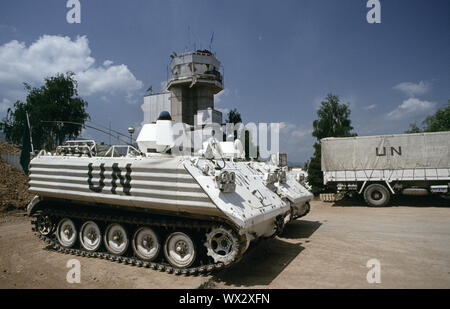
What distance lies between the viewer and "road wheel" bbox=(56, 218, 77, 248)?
7.33 meters

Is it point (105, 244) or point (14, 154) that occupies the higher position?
point (14, 154)

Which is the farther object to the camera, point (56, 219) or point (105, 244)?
point (56, 219)

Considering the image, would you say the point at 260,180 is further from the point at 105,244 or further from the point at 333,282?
the point at 105,244

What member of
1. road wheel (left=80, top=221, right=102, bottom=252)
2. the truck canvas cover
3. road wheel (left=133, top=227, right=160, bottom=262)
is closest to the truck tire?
the truck canvas cover

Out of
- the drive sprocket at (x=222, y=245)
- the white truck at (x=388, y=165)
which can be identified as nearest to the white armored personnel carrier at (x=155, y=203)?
the drive sprocket at (x=222, y=245)

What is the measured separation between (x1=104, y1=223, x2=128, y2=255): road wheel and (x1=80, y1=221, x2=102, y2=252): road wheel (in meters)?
0.34

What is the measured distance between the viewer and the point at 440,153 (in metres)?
14.1

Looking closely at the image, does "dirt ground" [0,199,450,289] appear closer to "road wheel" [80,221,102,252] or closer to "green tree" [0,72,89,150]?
"road wheel" [80,221,102,252]

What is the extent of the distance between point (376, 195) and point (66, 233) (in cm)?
1349

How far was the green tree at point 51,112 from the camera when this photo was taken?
24.4 m

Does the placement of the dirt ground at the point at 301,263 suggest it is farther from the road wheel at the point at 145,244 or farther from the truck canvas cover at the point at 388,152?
the truck canvas cover at the point at 388,152
